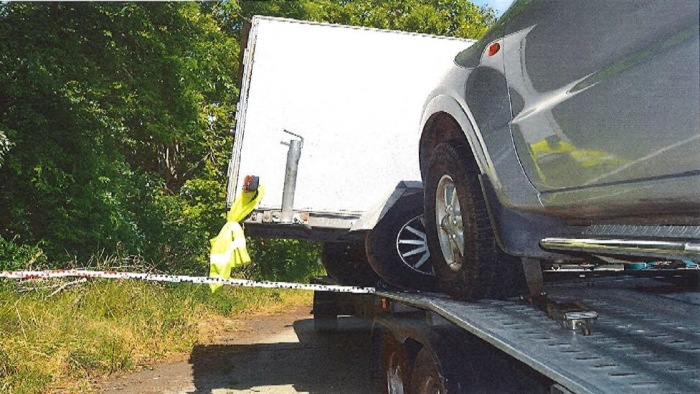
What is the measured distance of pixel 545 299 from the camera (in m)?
3.29

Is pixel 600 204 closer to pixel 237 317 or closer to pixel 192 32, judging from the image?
pixel 237 317

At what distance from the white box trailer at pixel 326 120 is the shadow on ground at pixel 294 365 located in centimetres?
126

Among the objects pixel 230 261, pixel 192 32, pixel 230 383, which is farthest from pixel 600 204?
pixel 192 32

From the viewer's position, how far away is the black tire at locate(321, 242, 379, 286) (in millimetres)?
6426

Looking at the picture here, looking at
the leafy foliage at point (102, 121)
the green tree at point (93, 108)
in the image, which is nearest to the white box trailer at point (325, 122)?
the leafy foliage at point (102, 121)

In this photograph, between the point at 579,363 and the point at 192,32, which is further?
the point at 192,32

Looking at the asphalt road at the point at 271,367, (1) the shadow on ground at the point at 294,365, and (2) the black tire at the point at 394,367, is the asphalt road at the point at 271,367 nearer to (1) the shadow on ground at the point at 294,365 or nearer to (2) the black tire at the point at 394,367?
(1) the shadow on ground at the point at 294,365

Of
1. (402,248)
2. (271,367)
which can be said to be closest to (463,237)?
(402,248)

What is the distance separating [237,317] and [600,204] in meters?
9.71

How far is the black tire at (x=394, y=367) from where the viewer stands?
4004mm

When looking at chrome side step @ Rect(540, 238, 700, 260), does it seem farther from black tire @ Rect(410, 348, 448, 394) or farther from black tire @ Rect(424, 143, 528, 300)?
black tire @ Rect(410, 348, 448, 394)

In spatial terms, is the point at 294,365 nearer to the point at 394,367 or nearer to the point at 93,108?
the point at 394,367

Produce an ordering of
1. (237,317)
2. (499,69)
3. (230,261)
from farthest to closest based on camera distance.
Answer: (237,317) → (230,261) → (499,69)

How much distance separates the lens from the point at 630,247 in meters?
2.36
